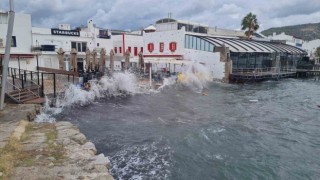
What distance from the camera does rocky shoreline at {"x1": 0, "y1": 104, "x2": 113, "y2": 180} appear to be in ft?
29.5

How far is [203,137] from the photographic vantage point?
16484 mm

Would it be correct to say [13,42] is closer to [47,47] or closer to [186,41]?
[47,47]

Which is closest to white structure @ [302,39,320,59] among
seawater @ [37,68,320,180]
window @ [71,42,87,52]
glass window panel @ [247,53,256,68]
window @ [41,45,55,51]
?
glass window panel @ [247,53,256,68]

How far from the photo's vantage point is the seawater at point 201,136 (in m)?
12.3

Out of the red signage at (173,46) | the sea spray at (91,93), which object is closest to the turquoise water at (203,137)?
the sea spray at (91,93)

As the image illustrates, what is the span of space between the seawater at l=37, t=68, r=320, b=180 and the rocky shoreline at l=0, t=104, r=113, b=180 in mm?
1466

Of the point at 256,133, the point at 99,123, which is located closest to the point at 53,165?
the point at 99,123

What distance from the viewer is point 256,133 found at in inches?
705

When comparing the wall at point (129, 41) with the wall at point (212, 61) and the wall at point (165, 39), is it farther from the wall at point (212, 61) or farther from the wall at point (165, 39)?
the wall at point (212, 61)

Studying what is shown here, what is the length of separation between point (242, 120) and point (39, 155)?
1498cm

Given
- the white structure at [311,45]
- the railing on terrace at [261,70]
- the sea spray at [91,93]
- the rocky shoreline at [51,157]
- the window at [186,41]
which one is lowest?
the rocky shoreline at [51,157]

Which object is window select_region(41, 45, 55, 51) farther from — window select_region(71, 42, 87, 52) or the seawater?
the seawater

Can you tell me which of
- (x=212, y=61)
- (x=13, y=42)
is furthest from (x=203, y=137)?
(x=212, y=61)

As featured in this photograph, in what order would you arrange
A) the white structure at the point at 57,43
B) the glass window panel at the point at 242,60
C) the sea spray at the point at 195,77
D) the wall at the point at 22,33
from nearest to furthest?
1. the wall at the point at 22,33
2. the white structure at the point at 57,43
3. the sea spray at the point at 195,77
4. the glass window panel at the point at 242,60
